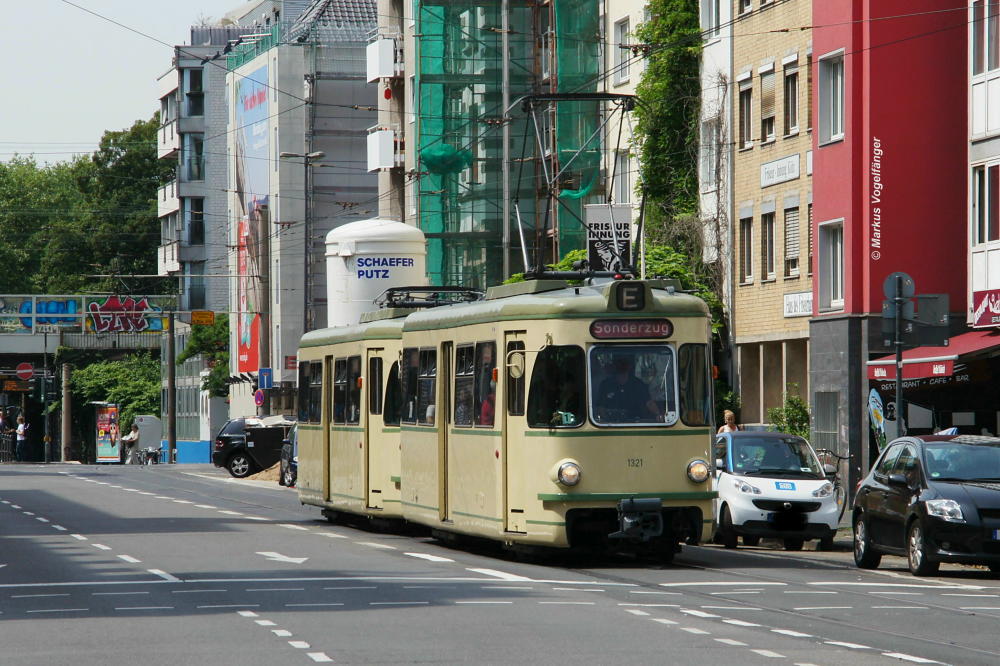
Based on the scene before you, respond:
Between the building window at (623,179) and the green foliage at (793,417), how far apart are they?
40.4 feet

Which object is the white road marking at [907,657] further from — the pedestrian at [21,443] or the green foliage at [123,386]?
the pedestrian at [21,443]

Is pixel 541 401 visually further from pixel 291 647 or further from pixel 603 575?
pixel 291 647

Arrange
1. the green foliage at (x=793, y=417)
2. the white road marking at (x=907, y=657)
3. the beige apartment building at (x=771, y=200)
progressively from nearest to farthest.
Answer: the white road marking at (x=907, y=657) → the green foliage at (x=793, y=417) → the beige apartment building at (x=771, y=200)

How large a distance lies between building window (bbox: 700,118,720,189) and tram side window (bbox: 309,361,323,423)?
15.3 m

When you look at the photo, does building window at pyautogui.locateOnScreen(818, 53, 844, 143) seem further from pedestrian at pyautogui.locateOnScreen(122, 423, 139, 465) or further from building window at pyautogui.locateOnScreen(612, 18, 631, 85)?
pedestrian at pyautogui.locateOnScreen(122, 423, 139, 465)

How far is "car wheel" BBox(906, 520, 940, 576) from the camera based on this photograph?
2062 cm

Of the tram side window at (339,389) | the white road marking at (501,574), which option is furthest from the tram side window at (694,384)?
the tram side window at (339,389)

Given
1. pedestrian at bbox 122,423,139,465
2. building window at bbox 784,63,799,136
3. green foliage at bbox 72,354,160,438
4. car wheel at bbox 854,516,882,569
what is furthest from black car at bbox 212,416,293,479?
green foliage at bbox 72,354,160,438

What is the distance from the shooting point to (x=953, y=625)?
1499 centimetres

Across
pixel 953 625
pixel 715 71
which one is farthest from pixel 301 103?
pixel 953 625

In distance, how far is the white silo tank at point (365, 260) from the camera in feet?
167

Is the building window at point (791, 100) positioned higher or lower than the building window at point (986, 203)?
higher

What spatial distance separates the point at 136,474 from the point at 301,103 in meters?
25.5

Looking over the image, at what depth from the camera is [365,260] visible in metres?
51.0
